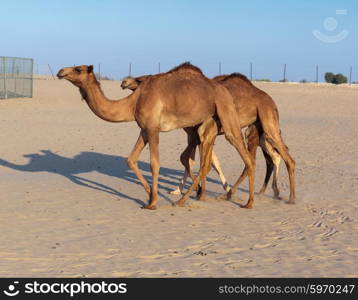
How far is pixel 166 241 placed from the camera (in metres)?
8.52

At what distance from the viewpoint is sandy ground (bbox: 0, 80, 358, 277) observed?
7.38 m

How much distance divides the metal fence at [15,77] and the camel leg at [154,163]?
69.7ft

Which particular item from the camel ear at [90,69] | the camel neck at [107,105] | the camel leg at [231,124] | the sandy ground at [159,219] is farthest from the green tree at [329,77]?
the camel ear at [90,69]

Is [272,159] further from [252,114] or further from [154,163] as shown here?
[154,163]

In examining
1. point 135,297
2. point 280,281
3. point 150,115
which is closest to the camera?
point 135,297

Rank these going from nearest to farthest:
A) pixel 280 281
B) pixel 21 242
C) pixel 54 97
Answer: pixel 280 281, pixel 21 242, pixel 54 97

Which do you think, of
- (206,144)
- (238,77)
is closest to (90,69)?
(206,144)

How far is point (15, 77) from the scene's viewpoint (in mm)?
31719

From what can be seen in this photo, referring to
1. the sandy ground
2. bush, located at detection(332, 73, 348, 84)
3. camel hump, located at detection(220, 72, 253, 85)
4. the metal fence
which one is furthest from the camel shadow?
bush, located at detection(332, 73, 348, 84)

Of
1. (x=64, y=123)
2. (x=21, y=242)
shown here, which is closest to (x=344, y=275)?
(x=21, y=242)

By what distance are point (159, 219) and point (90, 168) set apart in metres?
5.59

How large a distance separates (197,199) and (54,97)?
75.7 feet

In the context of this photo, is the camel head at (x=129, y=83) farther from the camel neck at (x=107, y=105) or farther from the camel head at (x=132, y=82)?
the camel neck at (x=107, y=105)

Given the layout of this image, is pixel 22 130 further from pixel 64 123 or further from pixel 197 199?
pixel 197 199
